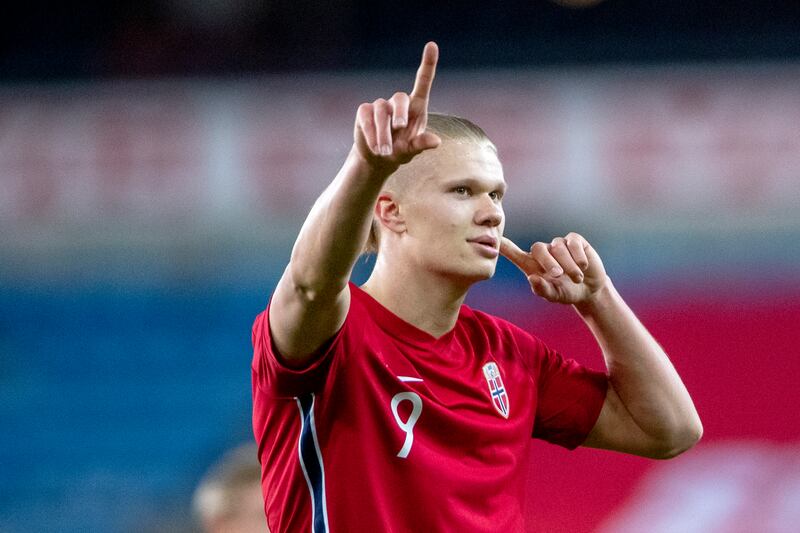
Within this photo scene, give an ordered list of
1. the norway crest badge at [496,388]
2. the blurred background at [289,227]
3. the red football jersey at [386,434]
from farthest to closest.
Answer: the blurred background at [289,227], the norway crest badge at [496,388], the red football jersey at [386,434]

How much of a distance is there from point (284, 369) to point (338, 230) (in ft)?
1.03

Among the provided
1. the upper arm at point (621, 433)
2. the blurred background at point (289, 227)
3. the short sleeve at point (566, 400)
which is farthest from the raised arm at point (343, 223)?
the blurred background at point (289, 227)

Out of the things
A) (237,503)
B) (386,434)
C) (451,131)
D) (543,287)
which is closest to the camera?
(386,434)

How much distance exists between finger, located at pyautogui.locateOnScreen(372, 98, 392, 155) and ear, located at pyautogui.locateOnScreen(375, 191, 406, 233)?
574 mm

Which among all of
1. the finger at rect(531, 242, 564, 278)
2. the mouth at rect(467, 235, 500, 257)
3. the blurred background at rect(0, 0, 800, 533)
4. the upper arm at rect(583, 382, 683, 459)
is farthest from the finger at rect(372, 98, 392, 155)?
the blurred background at rect(0, 0, 800, 533)

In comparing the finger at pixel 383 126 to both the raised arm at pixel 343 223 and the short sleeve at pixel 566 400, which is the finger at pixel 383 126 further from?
the short sleeve at pixel 566 400

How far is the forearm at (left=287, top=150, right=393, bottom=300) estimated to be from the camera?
6.97 ft

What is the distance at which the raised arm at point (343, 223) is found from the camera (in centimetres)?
207

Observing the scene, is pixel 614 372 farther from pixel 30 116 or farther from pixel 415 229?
pixel 30 116

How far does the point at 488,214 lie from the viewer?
8.45 ft

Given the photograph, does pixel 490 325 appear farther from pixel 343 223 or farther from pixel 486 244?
pixel 343 223

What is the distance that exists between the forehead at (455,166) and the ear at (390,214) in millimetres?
Answer: 78

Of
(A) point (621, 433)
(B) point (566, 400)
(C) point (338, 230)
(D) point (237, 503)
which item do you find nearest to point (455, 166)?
(C) point (338, 230)

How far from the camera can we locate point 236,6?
7344 mm
